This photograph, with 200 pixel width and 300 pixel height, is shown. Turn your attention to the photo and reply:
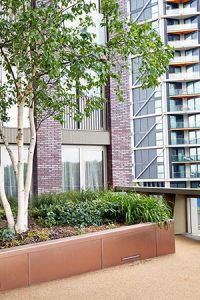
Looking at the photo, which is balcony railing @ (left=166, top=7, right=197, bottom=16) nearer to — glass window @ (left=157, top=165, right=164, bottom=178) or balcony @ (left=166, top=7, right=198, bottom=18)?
balcony @ (left=166, top=7, right=198, bottom=18)

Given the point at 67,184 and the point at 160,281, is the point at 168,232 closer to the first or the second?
the point at 160,281

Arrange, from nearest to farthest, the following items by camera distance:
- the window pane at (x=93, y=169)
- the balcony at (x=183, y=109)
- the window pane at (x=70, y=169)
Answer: the window pane at (x=70, y=169) < the window pane at (x=93, y=169) < the balcony at (x=183, y=109)

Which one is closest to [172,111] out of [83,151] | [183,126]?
[183,126]

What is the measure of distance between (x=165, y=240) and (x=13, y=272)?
8.18ft

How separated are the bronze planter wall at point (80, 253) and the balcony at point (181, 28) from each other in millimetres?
34094

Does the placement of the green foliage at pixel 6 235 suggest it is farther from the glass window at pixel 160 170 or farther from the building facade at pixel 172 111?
the glass window at pixel 160 170

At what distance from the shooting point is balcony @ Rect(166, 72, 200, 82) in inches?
1430

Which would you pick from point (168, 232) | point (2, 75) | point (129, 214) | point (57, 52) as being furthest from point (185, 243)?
point (2, 75)

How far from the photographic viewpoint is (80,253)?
4.69 metres

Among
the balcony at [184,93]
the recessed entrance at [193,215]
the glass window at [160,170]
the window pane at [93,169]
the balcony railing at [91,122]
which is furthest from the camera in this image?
the balcony at [184,93]

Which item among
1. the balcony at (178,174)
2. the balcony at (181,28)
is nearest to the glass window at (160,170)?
the balcony at (178,174)

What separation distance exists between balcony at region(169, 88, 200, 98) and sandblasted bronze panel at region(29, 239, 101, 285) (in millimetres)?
32692

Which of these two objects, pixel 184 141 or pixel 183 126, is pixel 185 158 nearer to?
pixel 184 141

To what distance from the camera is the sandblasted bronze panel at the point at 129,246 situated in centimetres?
496
